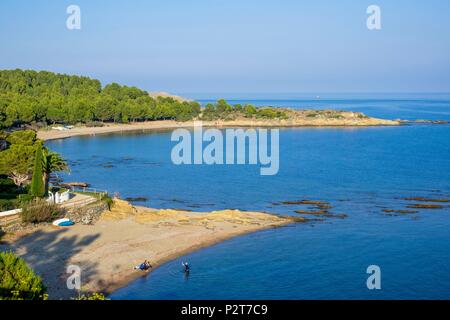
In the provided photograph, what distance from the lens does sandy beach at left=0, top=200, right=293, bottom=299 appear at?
94.2ft

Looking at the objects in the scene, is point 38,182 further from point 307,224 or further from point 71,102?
point 71,102

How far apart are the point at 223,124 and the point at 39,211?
106 metres

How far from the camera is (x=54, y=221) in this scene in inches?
1416

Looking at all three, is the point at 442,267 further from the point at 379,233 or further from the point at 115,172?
the point at 115,172

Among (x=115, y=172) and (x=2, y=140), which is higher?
(x=2, y=140)

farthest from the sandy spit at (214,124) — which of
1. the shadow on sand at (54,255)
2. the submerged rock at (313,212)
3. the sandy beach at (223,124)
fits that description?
the shadow on sand at (54,255)

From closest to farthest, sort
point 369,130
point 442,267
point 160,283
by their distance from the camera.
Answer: point 160,283 < point 442,267 < point 369,130

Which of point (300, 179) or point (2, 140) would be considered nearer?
point (2, 140)

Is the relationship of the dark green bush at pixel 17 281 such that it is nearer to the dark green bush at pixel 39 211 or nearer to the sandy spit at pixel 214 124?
the dark green bush at pixel 39 211

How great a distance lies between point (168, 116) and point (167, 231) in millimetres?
103549

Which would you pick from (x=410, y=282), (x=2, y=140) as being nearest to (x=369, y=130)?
(x=2, y=140)

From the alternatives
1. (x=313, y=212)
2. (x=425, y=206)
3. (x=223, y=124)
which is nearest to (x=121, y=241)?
(x=313, y=212)

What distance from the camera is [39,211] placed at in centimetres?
3494
